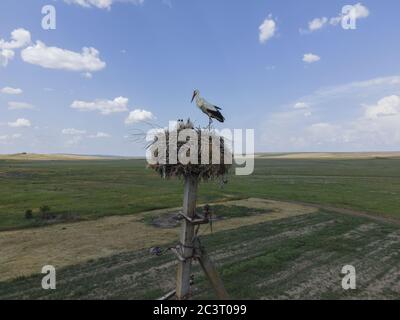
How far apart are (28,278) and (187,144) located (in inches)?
485

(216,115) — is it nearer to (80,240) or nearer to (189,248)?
(189,248)

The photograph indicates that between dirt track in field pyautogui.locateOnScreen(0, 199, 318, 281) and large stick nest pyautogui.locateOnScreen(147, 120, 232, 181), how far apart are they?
12.3 m

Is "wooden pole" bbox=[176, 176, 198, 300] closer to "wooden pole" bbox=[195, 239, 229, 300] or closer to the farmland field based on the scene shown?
"wooden pole" bbox=[195, 239, 229, 300]

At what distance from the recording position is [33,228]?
85.8 feet

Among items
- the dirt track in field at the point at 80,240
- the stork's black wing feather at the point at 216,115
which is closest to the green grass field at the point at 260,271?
the dirt track in field at the point at 80,240

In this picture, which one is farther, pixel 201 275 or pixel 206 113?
pixel 201 275

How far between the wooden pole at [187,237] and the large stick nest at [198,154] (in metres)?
0.22

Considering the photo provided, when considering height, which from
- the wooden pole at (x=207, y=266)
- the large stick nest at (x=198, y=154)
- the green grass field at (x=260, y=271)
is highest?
the large stick nest at (x=198, y=154)

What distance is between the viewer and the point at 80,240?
2250 cm

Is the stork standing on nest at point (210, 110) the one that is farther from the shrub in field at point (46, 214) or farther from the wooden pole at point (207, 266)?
the shrub in field at point (46, 214)

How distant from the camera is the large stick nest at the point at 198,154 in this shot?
671 centimetres
